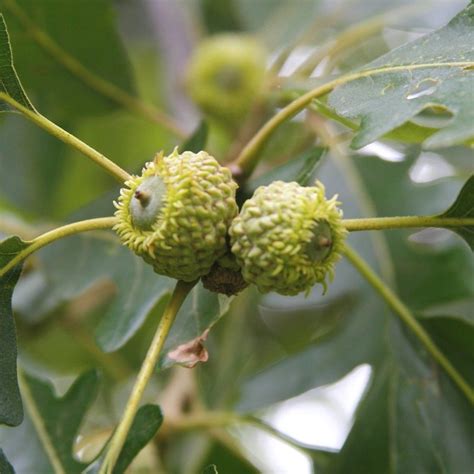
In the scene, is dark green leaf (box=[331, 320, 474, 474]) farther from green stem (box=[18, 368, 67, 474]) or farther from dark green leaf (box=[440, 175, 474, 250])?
green stem (box=[18, 368, 67, 474])

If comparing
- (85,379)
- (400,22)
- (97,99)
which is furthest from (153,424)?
(400,22)

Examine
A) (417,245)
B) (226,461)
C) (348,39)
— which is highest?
(348,39)

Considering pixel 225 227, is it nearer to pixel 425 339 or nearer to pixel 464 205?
pixel 464 205

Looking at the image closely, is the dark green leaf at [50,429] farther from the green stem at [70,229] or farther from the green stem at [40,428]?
the green stem at [70,229]

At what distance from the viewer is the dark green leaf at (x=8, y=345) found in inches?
35.8

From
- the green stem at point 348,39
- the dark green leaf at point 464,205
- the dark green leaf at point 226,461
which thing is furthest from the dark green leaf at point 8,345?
the green stem at point 348,39

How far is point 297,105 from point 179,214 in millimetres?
236

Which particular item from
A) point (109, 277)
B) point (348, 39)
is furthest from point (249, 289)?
point (348, 39)

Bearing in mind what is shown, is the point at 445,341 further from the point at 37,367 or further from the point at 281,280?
the point at 37,367

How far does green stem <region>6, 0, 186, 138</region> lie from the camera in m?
1.52

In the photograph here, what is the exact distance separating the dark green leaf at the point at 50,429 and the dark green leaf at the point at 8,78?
0.43 m

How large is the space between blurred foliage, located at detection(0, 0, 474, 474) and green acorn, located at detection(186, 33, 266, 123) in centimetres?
6

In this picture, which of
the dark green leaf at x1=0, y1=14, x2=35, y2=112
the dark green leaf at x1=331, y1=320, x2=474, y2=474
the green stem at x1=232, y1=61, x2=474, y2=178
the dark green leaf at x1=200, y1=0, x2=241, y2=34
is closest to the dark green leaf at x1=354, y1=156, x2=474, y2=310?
the dark green leaf at x1=331, y1=320, x2=474, y2=474

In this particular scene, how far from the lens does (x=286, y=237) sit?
2.72 ft
